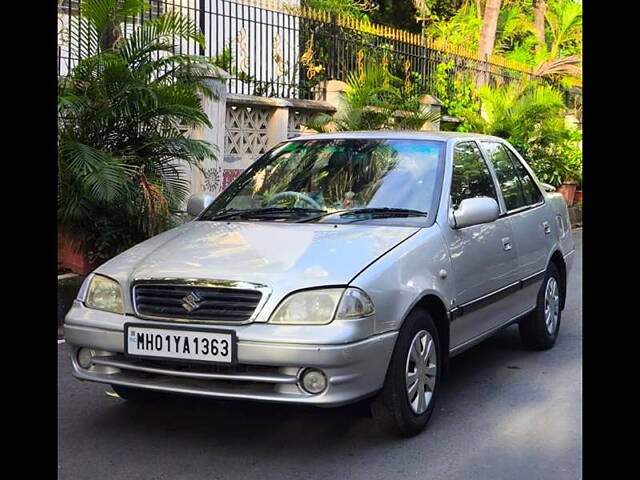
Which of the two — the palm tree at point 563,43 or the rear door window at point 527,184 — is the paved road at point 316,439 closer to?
the rear door window at point 527,184

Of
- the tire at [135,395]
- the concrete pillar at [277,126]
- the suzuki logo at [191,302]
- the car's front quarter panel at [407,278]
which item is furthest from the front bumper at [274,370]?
the concrete pillar at [277,126]

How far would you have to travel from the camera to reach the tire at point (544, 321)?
680 centimetres

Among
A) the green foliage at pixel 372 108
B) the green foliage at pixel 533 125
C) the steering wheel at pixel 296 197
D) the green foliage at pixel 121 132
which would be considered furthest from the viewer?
the green foliage at pixel 533 125

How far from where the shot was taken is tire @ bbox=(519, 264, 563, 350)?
6.80 metres

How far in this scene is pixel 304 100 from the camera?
1267 cm

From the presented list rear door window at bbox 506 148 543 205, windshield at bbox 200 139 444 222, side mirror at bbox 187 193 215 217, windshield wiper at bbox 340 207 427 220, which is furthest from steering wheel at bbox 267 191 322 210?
rear door window at bbox 506 148 543 205

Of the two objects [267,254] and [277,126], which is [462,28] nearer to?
[277,126]

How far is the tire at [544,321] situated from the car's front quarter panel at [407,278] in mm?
1873

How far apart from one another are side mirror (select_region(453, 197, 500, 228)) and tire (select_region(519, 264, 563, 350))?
155cm

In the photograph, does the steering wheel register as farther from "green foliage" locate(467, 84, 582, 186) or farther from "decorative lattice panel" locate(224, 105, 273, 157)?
"green foliage" locate(467, 84, 582, 186)

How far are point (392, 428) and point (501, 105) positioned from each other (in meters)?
13.0
